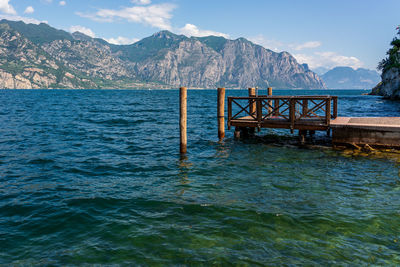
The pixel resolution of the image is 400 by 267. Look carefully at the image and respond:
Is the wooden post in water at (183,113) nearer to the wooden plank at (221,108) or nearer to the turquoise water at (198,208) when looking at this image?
the turquoise water at (198,208)

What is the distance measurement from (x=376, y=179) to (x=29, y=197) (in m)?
14.3

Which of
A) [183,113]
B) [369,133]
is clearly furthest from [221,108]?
[369,133]

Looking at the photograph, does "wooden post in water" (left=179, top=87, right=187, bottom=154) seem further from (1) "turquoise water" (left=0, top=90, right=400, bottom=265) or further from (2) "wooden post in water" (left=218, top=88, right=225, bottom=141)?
(2) "wooden post in water" (left=218, top=88, right=225, bottom=141)

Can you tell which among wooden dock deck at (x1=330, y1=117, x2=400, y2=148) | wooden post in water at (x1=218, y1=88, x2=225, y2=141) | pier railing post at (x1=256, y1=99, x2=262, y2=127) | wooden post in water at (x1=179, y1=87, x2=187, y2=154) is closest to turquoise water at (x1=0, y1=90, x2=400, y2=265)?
wooden post in water at (x1=179, y1=87, x2=187, y2=154)

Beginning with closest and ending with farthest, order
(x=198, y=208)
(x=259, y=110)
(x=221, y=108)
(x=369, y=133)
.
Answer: (x=198, y=208), (x=369, y=133), (x=259, y=110), (x=221, y=108)

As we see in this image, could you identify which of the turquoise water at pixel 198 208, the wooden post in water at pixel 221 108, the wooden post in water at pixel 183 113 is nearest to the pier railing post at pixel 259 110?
the wooden post in water at pixel 221 108

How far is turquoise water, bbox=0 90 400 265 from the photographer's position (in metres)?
6.98

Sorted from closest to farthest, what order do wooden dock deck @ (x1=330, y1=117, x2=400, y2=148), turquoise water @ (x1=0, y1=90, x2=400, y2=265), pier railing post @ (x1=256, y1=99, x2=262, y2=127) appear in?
1. turquoise water @ (x1=0, y1=90, x2=400, y2=265)
2. wooden dock deck @ (x1=330, y1=117, x2=400, y2=148)
3. pier railing post @ (x1=256, y1=99, x2=262, y2=127)

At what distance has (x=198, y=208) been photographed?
9.48 m

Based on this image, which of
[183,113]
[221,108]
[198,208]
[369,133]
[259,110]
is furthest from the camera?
[221,108]

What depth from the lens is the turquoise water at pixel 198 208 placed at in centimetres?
698

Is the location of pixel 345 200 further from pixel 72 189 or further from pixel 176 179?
pixel 72 189

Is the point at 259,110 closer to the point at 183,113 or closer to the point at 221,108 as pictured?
the point at 221,108

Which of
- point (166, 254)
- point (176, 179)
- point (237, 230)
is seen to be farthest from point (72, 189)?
point (237, 230)
